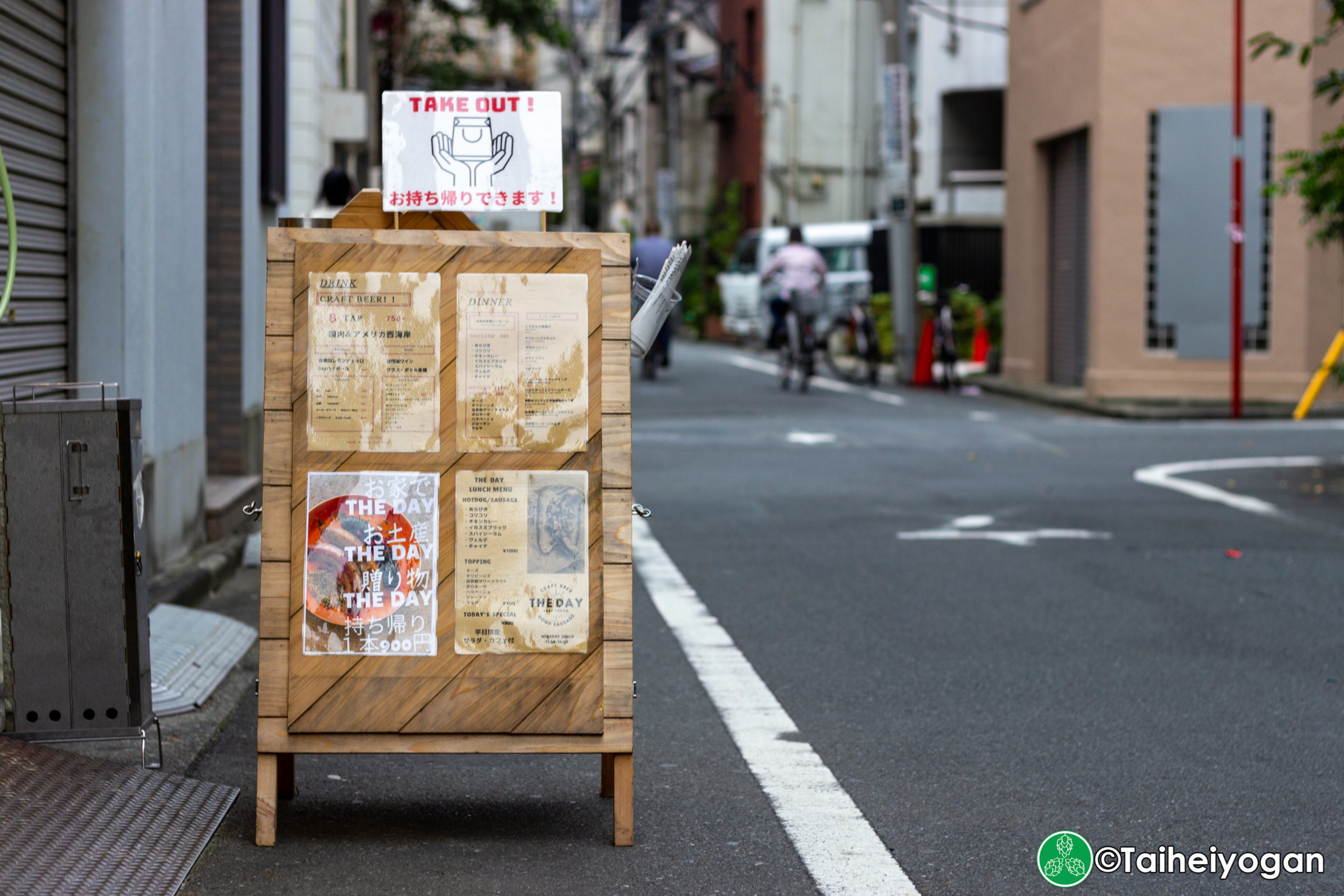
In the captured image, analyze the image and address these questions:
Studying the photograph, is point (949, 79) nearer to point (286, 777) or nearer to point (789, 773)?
point (789, 773)

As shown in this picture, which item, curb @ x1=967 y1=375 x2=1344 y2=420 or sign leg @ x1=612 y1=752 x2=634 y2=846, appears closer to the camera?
sign leg @ x1=612 y1=752 x2=634 y2=846

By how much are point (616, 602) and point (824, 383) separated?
63.6 ft

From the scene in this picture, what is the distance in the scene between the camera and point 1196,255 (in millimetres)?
20297

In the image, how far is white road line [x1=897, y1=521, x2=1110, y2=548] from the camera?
9.78 m

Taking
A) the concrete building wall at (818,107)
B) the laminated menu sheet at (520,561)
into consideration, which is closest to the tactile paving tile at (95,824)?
the laminated menu sheet at (520,561)

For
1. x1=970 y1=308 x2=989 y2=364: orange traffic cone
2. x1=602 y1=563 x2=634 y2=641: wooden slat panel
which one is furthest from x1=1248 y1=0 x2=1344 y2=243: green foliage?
x1=970 y1=308 x2=989 y2=364: orange traffic cone

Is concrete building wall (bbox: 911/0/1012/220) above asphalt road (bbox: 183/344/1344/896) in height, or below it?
above

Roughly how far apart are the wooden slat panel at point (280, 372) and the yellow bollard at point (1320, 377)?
11.1 m

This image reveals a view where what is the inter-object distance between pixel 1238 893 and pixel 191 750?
2951mm

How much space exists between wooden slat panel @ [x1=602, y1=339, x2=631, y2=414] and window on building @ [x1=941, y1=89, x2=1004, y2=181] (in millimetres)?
31443

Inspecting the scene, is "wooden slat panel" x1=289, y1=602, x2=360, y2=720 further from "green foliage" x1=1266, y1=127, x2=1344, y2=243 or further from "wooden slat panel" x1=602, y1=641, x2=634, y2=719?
"green foliage" x1=1266, y1=127, x2=1344, y2=243

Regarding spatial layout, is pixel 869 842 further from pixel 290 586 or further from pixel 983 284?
pixel 983 284

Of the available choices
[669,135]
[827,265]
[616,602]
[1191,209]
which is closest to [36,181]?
[616,602]

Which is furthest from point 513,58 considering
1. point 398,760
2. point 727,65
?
point 398,760
